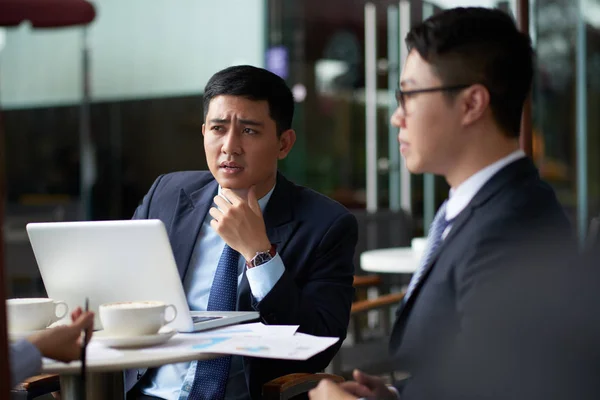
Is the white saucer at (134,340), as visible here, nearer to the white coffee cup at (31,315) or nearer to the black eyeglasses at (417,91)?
the white coffee cup at (31,315)

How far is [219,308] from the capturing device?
2398mm

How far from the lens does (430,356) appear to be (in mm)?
1508

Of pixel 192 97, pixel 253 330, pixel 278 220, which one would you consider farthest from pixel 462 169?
pixel 192 97

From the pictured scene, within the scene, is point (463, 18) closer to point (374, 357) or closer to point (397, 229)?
point (374, 357)

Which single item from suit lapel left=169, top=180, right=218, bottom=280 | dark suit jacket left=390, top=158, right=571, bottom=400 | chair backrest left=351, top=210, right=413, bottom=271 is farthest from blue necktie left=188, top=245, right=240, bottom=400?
chair backrest left=351, top=210, right=413, bottom=271

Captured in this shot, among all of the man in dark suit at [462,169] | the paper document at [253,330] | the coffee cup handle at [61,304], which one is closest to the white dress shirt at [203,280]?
the paper document at [253,330]

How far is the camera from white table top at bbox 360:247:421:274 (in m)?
4.28

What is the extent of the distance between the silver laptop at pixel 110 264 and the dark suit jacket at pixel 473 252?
64 cm

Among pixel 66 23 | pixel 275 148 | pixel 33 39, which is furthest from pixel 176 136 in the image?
pixel 275 148

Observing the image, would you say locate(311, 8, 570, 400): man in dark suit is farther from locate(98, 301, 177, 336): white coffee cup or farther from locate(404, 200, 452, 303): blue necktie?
locate(98, 301, 177, 336): white coffee cup

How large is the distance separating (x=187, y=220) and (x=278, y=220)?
0.27m

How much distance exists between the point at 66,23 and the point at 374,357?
2.48 metres

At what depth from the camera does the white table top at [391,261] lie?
4281mm

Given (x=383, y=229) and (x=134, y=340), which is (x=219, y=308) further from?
(x=383, y=229)
